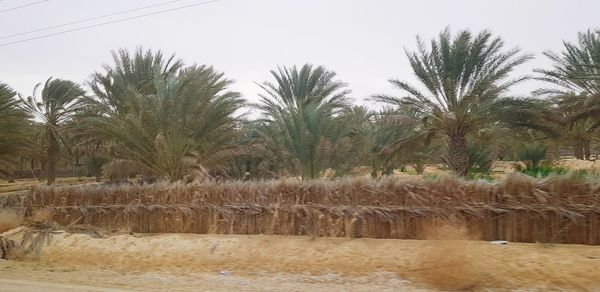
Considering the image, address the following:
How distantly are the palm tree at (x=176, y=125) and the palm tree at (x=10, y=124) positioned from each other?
5.49 m

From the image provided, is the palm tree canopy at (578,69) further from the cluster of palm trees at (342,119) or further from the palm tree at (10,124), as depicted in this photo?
the palm tree at (10,124)

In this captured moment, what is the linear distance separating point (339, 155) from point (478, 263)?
8486 millimetres

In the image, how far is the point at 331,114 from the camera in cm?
1906

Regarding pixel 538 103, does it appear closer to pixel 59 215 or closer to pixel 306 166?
pixel 306 166

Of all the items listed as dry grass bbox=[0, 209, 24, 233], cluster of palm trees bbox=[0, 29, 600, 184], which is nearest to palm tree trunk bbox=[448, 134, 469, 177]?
cluster of palm trees bbox=[0, 29, 600, 184]

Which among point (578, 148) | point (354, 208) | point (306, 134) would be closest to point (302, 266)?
point (354, 208)

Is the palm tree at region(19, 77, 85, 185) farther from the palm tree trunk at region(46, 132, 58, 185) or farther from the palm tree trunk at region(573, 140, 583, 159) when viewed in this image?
the palm tree trunk at region(573, 140, 583, 159)

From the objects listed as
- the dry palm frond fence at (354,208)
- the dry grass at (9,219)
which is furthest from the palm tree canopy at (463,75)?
the dry grass at (9,219)

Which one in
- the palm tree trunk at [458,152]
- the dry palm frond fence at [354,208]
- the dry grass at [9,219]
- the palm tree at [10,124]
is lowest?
the dry grass at [9,219]

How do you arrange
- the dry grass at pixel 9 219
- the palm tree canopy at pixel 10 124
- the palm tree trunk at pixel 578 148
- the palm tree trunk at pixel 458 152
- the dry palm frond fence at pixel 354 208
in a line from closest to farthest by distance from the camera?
the dry palm frond fence at pixel 354 208 → the dry grass at pixel 9 219 → the palm tree trunk at pixel 458 152 → the palm tree canopy at pixel 10 124 → the palm tree trunk at pixel 578 148

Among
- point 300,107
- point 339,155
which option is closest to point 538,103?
point 339,155

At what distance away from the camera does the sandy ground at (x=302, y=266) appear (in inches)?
357

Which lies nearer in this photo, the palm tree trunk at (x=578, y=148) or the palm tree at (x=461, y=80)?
the palm tree at (x=461, y=80)

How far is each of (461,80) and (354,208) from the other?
7228mm
